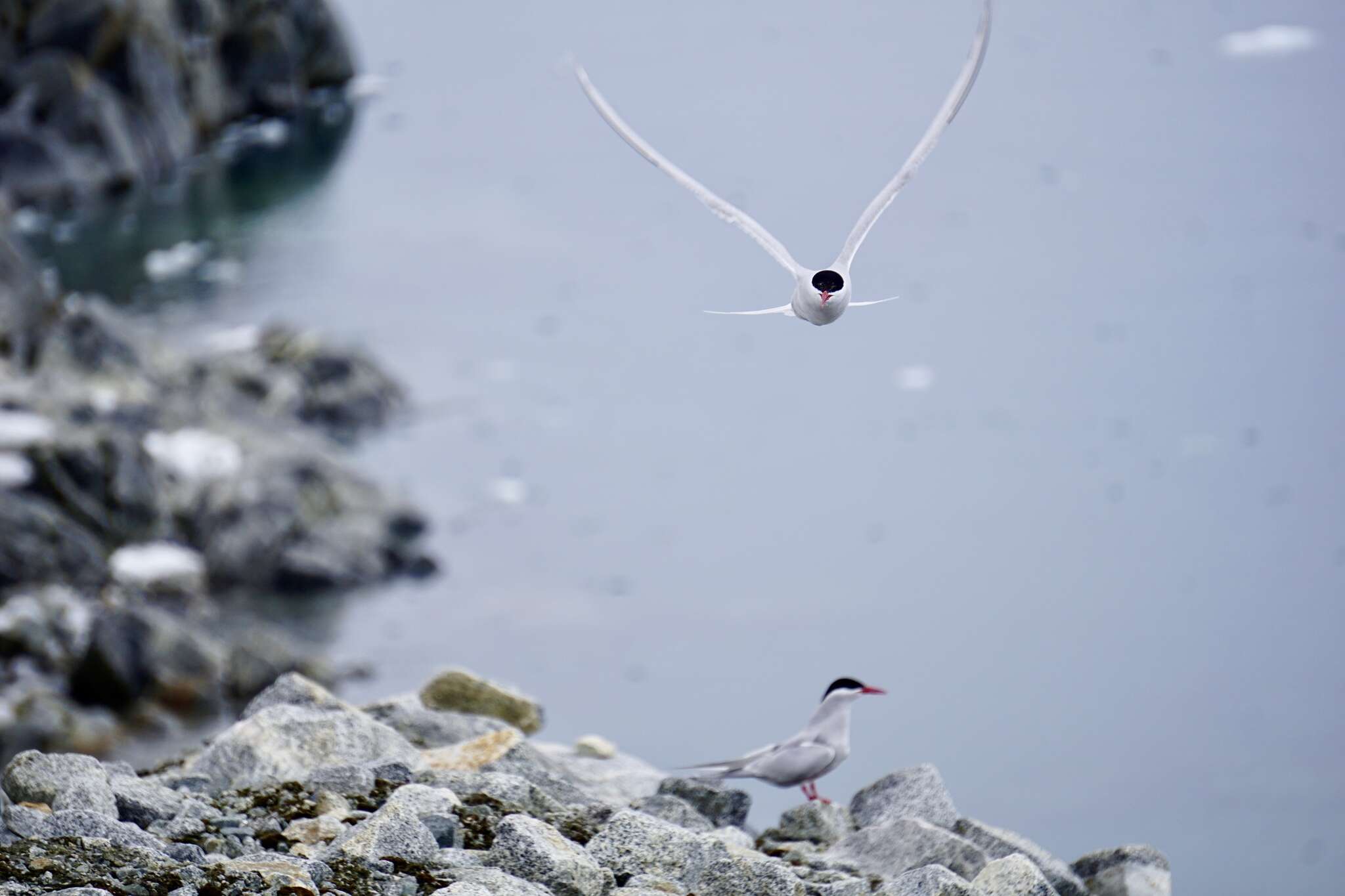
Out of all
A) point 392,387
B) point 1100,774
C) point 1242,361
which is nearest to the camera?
point 1100,774

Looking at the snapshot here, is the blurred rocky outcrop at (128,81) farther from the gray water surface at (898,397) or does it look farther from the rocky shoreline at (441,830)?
the rocky shoreline at (441,830)

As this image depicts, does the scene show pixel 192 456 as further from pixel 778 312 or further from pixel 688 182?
pixel 778 312

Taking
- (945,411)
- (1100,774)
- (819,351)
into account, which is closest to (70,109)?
(819,351)

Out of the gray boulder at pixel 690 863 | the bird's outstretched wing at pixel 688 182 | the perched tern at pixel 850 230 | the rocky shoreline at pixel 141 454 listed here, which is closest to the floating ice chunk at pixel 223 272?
the rocky shoreline at pixel 141 454

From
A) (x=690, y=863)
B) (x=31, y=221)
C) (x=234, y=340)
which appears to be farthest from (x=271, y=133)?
(x=690, y=863)

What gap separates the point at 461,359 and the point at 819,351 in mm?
18033

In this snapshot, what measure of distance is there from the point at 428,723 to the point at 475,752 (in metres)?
2.02

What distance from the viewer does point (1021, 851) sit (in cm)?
1534

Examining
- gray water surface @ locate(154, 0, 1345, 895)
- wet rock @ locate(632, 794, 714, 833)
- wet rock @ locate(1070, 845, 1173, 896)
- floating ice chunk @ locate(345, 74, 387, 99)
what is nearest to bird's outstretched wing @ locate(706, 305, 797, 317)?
wet rock @ locate(632, 794, 714, 833)

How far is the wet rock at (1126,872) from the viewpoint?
49.7 feet

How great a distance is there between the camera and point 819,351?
298 ft

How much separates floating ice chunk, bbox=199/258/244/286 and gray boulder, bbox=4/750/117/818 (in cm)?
7019

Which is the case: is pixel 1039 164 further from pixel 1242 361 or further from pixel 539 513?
pixel 539 513

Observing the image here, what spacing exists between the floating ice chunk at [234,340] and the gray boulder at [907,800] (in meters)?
57.8
